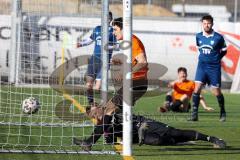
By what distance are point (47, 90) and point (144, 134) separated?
525 cm

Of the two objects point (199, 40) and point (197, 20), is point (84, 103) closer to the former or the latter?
point (199, 40)

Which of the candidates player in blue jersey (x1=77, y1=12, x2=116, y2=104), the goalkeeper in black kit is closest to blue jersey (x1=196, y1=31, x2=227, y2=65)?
player in blue jersey (x1=77, y1=12, x2=116, y2=104)

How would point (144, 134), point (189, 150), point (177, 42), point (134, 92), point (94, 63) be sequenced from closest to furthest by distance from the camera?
point (189, 150) < point (144, 134) < point (134, 92) < point (94, 63) < point (177, 42)

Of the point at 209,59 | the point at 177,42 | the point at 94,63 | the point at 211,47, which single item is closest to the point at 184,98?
the point at 209,59

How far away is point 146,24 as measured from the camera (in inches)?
987

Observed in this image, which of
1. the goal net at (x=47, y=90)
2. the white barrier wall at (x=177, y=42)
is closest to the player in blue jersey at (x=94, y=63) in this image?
the goal net at (x=47, y=90)

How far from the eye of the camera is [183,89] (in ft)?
55.3

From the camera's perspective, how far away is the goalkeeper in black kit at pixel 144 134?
33.1 feet

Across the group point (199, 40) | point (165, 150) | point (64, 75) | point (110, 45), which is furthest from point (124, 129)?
point (64, 75)

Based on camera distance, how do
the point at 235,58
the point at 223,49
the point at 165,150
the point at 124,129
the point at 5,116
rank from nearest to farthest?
the point at 124,129 < the point at 165,150 < the point at 5,116 < the point at 223,49 < the point at 235,58

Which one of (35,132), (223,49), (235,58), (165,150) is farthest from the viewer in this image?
(235,58)

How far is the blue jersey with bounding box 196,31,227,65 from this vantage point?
14578 mm

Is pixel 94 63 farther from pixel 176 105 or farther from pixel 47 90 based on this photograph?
pixel 176 105

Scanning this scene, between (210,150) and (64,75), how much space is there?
7.12 meters
